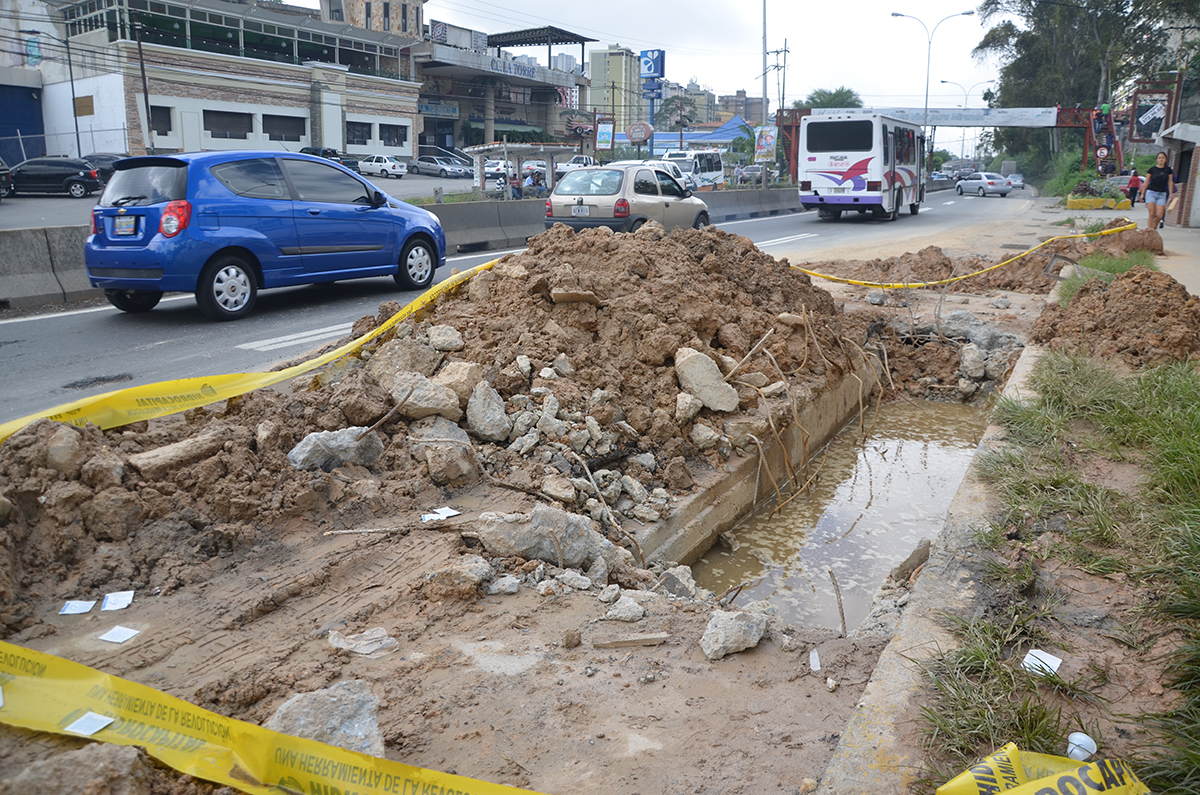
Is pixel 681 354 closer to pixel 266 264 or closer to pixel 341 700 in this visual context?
pixel 341 700

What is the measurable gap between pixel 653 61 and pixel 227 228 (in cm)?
6262

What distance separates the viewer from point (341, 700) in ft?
8.75

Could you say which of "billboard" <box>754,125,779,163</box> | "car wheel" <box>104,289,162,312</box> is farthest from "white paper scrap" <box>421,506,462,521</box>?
"billboard" <box>754,125,779,163</box>

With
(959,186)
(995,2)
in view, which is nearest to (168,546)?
(959,186)

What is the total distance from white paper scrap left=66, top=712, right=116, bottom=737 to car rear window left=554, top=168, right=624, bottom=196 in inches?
495

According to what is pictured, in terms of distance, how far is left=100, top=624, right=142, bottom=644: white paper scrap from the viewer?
10.7 ft

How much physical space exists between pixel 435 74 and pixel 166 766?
6192 centimetres

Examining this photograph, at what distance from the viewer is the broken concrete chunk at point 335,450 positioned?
4.43 meters

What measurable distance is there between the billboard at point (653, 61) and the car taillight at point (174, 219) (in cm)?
6132

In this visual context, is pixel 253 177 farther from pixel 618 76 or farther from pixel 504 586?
pixel 618 76

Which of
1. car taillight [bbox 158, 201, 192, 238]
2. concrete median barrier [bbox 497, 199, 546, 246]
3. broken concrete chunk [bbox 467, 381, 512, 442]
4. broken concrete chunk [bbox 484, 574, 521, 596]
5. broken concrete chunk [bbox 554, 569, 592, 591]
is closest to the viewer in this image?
broken concrete chunk [bbox 484, 574, 521, 596]

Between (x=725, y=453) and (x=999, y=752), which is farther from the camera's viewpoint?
(x=725, y=453)

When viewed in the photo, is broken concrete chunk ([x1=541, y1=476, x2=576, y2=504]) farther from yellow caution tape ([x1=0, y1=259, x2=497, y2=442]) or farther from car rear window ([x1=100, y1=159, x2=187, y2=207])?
car rear window ([x1=100, y1=159, x2=187, y2=207])

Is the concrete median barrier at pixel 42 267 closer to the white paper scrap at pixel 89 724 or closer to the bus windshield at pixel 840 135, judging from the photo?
the white paper scrap at pixel 89 724
